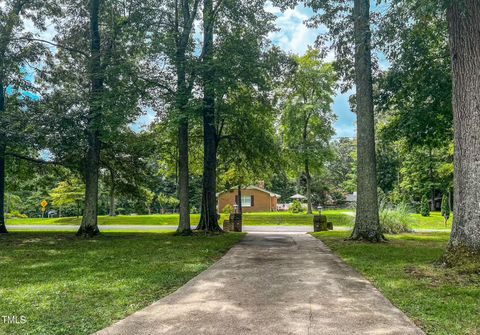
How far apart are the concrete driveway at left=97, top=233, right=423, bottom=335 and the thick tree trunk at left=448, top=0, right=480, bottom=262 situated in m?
2.14

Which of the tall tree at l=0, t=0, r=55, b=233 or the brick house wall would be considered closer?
the tall tree at l=0, t=0, r=55, b=233

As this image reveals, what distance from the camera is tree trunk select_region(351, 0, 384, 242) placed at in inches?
477

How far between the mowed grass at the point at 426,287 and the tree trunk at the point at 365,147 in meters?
2.72

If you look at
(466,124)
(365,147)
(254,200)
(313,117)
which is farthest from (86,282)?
(254,200)

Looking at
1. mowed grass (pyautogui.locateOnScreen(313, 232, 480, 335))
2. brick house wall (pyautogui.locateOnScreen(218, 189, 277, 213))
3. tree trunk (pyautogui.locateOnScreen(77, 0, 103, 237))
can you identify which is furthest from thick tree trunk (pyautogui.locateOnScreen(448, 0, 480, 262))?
brick house wall (pyautogui.locateOnScreen(218, 189, 277, 213))

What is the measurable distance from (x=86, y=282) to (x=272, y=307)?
Answer: 3.28 m

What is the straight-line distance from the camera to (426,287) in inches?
219

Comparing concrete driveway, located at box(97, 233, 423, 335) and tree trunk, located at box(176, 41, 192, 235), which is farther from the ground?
tree trunk, located at box(176, 41, 192, 235)

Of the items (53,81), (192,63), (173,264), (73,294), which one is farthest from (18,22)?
(73,294)

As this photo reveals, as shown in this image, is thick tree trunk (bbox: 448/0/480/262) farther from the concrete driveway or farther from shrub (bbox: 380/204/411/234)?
shrub (bbox: 380/204/411/234)

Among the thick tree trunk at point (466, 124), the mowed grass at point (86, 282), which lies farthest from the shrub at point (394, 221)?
the thick tree trunk at point (466, 124)

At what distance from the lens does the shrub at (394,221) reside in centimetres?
1599

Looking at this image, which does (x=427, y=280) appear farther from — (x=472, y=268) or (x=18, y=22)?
(x=18, y=22)

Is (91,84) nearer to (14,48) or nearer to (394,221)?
(14,48)
